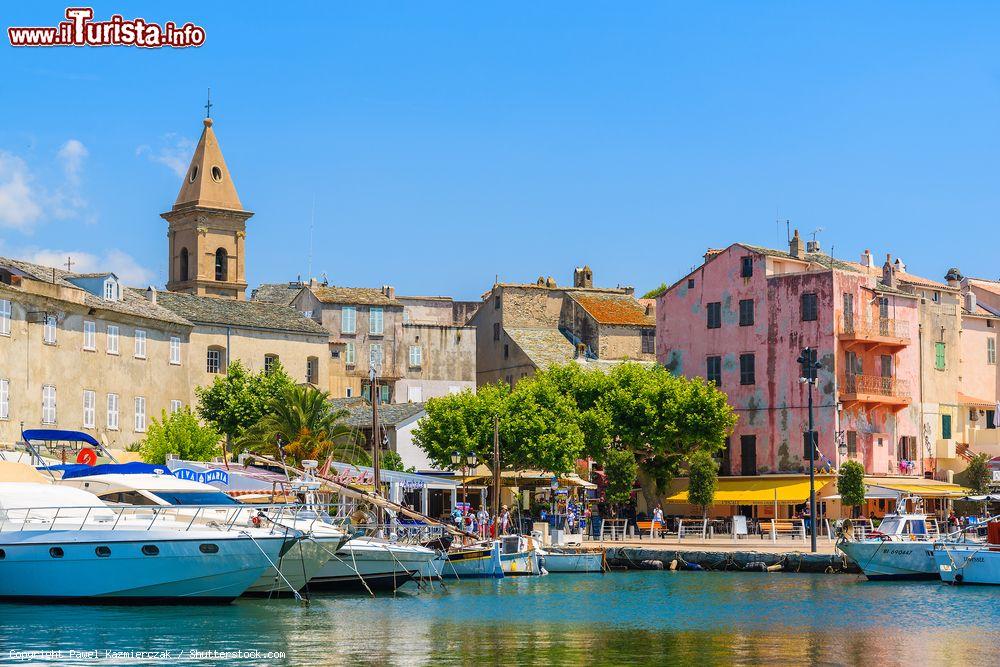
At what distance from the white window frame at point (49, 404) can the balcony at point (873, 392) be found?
3512cm

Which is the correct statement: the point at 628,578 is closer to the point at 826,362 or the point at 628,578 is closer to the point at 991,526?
the point at 991,526

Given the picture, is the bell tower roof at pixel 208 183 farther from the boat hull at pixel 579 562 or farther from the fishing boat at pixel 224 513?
the fishing boat at pixel 224 513

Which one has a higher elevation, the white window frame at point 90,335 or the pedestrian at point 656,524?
the white window frame at point 90,335

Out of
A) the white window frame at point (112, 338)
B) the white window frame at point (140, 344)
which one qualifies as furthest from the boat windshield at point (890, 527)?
the white window frame at point (140, 344)

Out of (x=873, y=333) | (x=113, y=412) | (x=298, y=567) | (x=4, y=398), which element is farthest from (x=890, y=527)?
(x=4, y=398)

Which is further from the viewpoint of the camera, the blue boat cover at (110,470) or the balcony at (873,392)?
the balcony at (873,392)

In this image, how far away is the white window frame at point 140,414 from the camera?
63.0 meters

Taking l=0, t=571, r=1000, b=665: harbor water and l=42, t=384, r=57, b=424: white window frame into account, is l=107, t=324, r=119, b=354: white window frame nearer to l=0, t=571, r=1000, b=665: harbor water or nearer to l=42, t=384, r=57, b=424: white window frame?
l=42, t=384, r=57, b=424: white window frame

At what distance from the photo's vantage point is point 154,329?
6544 centimetres

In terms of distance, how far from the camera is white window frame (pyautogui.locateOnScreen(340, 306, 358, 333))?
87625 mm

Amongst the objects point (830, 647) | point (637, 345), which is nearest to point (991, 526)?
point (830, 647)

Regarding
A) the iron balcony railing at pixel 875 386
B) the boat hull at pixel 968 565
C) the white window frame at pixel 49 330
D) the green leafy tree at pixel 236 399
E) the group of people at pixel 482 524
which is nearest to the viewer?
the boat hull at pixel 968 565

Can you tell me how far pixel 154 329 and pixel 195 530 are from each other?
99.0 feet

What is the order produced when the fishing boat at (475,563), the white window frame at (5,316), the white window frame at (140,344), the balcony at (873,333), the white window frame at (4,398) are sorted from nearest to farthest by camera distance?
the fishing boat at (475,563) → the white window frame at (4,398) → the white window frame at (5,316) → the white window frame at (140,344) → the balcony at (873,333)
